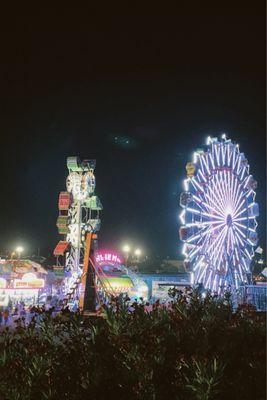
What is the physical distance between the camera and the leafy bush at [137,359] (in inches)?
181

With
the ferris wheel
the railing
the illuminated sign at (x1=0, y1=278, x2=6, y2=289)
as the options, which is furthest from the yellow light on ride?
the illuminated sign at (x1=0, y1=278, x2=6, y2=289)

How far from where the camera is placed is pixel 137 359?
4.69 m

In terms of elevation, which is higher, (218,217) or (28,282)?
(218,217)

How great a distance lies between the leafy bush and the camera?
461 cm

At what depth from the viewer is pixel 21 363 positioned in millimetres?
4867

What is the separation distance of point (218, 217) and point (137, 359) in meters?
30.0

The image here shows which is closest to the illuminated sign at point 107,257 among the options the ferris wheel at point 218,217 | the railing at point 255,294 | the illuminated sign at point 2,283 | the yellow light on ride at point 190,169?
the illuminated sign at point 2,283

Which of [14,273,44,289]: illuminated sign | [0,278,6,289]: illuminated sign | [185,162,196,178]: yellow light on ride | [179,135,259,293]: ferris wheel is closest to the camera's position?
[179,135,259,293]: ferris wheel

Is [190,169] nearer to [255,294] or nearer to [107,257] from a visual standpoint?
[255,294]

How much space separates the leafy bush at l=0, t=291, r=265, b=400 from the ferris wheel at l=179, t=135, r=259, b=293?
25429 mm

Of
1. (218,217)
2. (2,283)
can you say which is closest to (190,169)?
(218,217)

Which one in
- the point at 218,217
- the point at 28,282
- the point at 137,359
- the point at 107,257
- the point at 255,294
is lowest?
the point at 137,359

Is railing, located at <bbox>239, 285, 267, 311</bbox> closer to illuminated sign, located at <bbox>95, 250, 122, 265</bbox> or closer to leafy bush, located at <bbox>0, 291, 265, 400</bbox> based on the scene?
illuminated sign, located at <bbox>95, 250, 122, 265</bbox>

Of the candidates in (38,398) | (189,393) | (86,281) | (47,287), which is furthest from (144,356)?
(47,287)
